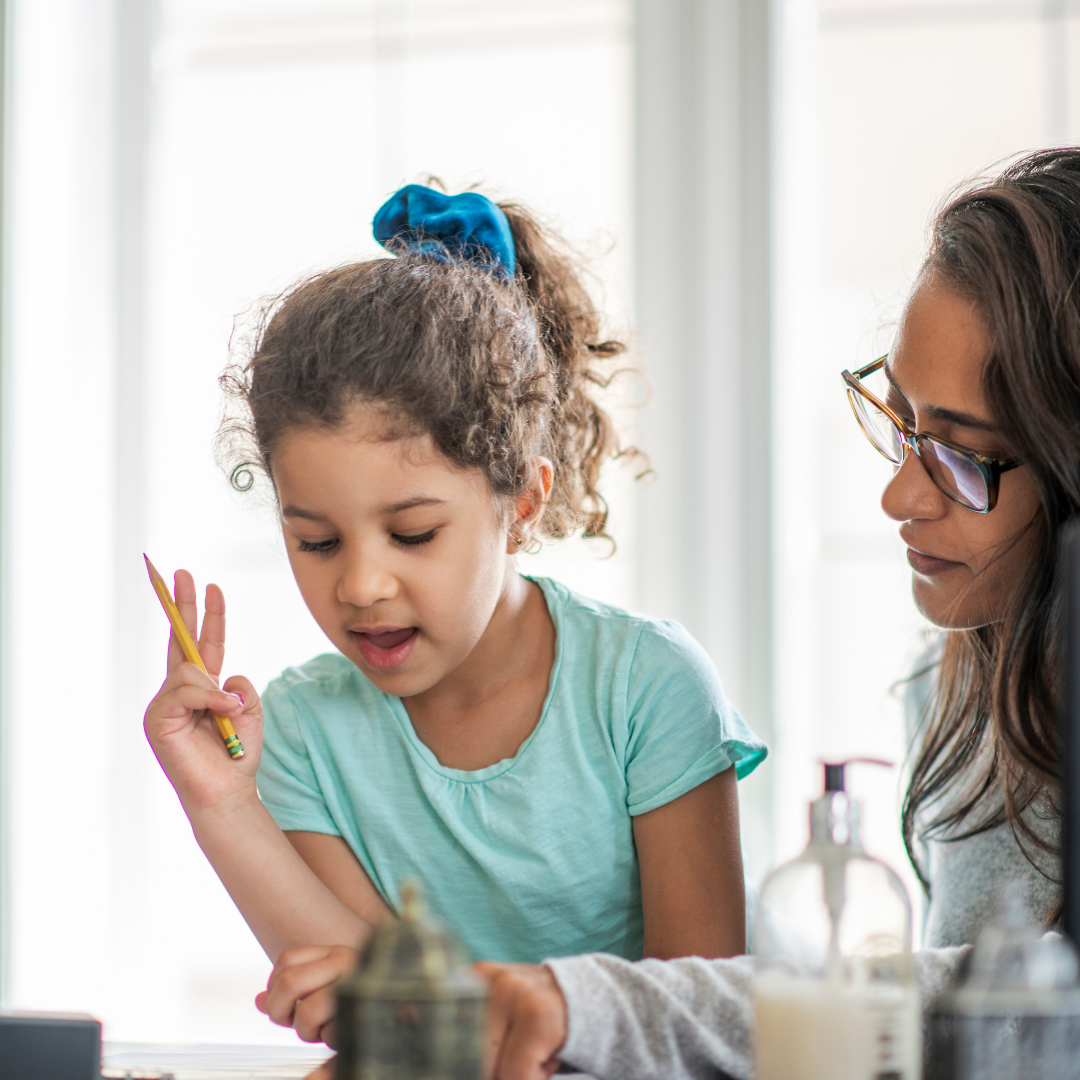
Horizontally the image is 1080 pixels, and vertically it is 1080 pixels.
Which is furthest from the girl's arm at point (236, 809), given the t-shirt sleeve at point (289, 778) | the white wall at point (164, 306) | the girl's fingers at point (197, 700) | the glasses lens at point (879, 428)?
the white wall at point (164, 306)

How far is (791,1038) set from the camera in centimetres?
55

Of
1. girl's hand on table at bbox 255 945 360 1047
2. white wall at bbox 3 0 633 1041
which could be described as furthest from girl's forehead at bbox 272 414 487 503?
white wall at bbox 3 0 633 1041

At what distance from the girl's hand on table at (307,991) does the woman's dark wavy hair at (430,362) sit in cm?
43

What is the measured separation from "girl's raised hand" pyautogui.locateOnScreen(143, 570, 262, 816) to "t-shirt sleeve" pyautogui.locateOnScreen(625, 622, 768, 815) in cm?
36

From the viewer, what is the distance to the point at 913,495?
967mm

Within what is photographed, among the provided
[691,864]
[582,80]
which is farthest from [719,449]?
[691,864]

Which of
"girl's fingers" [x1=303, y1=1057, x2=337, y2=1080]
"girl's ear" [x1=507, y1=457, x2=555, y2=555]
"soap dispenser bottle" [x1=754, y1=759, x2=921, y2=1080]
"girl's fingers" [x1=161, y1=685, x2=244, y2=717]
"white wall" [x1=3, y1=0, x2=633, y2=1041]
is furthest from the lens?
"white wall" [x1=3, y1=0, x2=633, y2=1041]

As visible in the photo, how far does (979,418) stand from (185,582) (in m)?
0.70

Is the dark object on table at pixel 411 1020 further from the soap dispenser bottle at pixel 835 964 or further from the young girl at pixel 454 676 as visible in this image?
the young girl at pixel 454 676

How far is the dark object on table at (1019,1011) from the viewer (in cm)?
50

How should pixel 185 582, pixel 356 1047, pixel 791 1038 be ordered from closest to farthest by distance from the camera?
pixel 356 1047
pixel 791 1038
pixel 185 582

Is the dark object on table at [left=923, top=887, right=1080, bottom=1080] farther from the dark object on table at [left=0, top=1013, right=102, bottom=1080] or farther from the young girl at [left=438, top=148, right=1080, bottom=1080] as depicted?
the dark object on table at [left=0, top=1013, right=102, bottom=1080]

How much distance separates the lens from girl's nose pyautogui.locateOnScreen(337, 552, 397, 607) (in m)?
0.94

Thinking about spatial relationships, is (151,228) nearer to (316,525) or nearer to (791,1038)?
(316,525)
